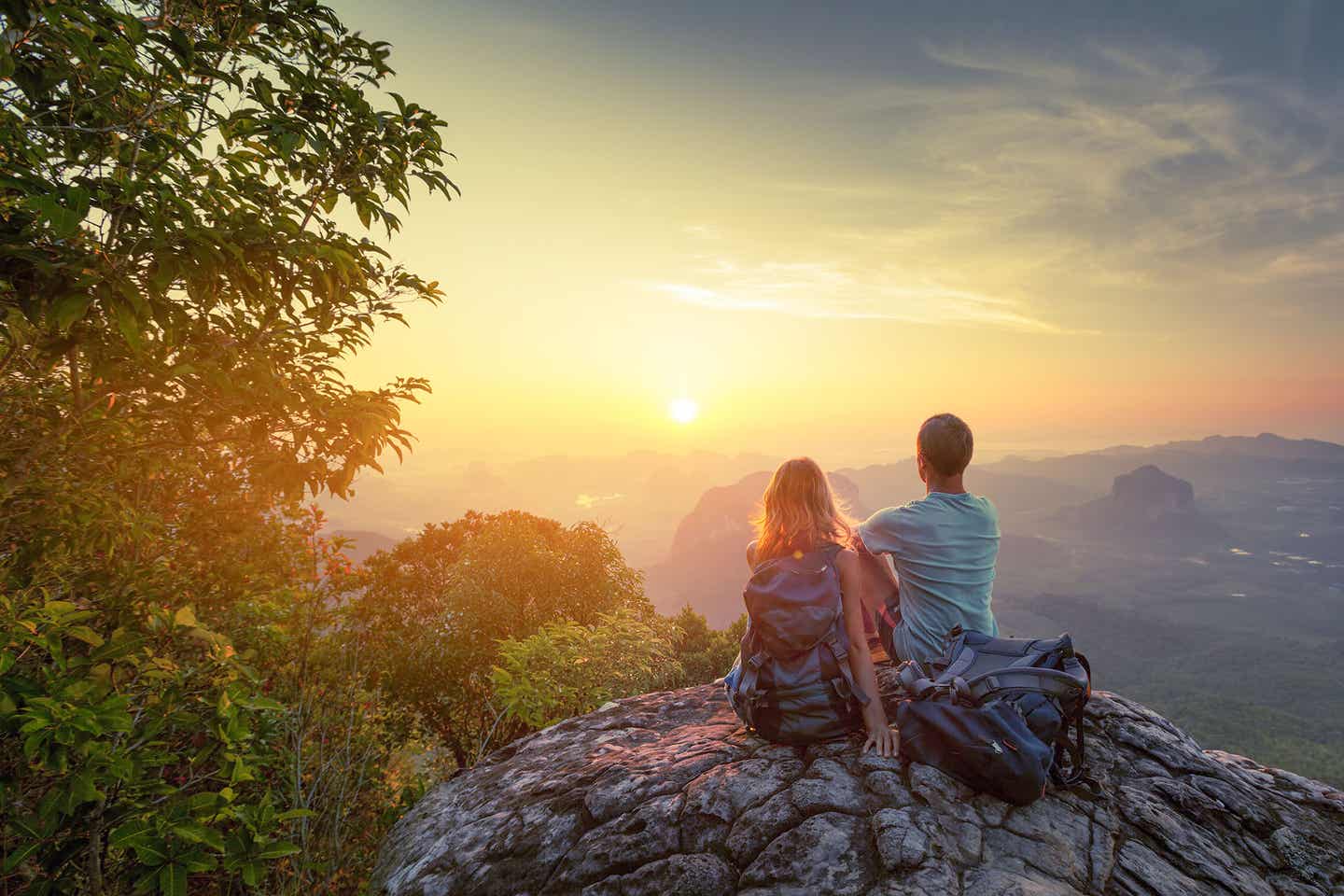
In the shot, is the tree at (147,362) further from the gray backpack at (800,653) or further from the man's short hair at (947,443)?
the man's short hair at (947,443)

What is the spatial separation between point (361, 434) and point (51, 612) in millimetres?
1936

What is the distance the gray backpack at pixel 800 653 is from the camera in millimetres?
4582

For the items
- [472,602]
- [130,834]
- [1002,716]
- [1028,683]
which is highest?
[1028,683]

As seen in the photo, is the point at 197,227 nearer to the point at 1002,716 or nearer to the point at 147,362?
the point at 147,362

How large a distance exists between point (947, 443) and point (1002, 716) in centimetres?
218

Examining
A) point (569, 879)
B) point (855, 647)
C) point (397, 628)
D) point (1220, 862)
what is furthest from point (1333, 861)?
point (397, 628)

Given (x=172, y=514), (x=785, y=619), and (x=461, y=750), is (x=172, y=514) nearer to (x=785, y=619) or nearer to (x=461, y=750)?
(x=785, y=619)

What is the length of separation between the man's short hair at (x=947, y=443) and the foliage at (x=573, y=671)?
6.64 m

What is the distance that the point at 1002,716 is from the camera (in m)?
3.96

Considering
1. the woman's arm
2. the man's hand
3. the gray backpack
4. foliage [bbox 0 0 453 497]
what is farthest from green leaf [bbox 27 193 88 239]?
the man's hand

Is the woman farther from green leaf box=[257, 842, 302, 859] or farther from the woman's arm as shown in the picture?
green leaf box=[257, 842, 302, 859]

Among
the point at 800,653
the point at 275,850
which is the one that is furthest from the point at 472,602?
the point at 800,653

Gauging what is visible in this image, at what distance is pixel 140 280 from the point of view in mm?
3242

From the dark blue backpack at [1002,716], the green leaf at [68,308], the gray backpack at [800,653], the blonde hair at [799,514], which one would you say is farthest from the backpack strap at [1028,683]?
the green leaf at [68,308]
